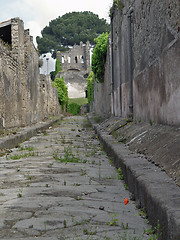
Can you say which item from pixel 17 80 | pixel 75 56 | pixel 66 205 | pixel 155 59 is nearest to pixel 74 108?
pixel 75 56

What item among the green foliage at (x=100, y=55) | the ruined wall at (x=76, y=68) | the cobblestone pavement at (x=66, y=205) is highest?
the ruined wall at (x=76, y=68)

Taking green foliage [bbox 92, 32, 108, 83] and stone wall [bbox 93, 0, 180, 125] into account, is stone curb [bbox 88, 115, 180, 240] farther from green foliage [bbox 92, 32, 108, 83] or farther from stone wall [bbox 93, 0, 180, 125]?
green foliage [bbox 92, 32, 108, 83]

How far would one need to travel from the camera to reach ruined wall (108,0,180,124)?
3.64 m

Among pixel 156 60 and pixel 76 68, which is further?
pixel 76 68

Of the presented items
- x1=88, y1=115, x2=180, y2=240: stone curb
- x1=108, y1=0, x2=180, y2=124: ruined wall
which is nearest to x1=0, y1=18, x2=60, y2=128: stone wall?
x1=108, y1=0, x2=180, y2=124: ruined wall

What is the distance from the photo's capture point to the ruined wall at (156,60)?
364 centimetres

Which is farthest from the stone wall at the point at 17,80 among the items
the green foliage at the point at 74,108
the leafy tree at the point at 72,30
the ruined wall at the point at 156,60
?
the leafy tree at the point at 72,30

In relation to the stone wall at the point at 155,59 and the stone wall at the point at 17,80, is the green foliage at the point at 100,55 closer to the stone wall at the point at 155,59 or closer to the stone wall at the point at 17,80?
the stone wall at the point at 17,80

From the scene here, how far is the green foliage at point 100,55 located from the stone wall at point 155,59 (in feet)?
22.5

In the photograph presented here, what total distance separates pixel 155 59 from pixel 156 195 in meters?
2.96

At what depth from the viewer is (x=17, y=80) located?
1057 cm

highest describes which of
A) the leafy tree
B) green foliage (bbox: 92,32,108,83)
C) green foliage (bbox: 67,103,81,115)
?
the leafy tree

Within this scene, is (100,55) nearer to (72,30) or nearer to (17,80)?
(17,80)

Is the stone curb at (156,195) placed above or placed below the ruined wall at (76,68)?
below
